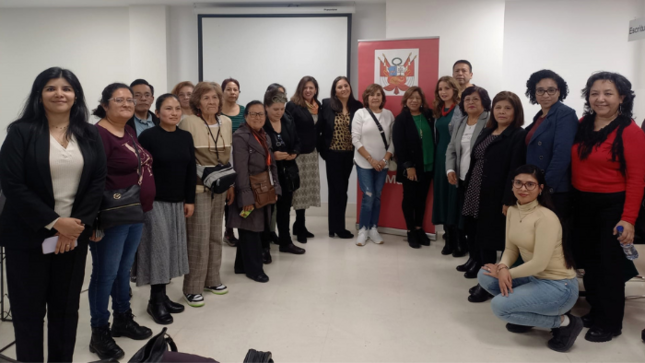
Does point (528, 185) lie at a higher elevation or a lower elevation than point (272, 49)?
lower

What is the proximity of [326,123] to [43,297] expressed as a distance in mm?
3248

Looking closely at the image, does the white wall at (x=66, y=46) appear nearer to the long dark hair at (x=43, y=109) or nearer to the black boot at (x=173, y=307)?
the black boot at (x=173, y=307)

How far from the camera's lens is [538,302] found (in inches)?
108

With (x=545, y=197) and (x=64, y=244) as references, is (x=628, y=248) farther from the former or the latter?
(x=64, y=244)

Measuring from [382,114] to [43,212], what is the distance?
11.4 feet

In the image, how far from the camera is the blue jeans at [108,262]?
8.52 ft

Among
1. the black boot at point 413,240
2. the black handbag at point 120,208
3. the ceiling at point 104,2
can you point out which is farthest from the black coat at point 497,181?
the ceiling at point 104,2

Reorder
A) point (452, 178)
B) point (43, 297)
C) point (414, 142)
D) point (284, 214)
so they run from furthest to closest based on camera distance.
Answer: point (414, 142) < point (284, 214) < point (452, 178) < point (43, 297)

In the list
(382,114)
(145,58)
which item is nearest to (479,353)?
(382,114)

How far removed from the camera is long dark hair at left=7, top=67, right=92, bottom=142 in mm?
2162

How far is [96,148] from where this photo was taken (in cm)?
232

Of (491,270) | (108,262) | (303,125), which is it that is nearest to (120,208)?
(108,262)

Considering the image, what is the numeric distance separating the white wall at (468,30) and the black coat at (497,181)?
→ 249 centimetres

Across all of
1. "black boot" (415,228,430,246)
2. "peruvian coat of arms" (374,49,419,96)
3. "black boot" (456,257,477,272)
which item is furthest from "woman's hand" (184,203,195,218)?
"peruvian coat of arms" (374,49,419,96)
